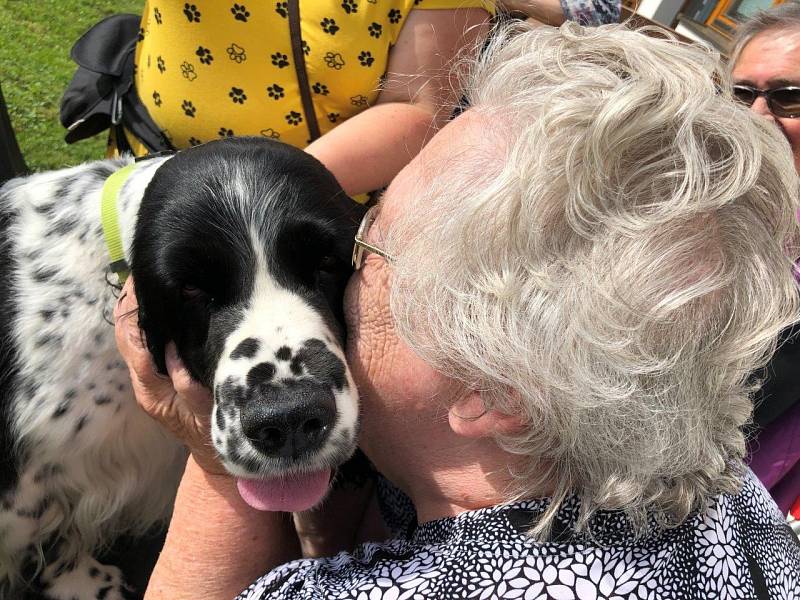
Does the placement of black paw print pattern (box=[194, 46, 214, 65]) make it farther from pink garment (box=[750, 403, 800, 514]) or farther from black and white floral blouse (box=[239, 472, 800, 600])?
pink garment (box=[750, 403, 800, 514])

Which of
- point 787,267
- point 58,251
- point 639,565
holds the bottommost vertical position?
point 58,251

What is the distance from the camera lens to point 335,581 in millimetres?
1075

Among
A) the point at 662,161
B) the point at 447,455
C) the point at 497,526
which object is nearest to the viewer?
the point at 662,161

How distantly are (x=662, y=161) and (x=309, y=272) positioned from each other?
69 cm

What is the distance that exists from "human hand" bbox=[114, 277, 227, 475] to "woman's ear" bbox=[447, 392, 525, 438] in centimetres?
53

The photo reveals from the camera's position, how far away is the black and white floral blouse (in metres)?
0.94

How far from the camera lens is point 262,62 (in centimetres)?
181

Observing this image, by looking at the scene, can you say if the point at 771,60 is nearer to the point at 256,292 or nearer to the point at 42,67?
the point at 256,292

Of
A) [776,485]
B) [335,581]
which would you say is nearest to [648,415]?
[335,581]

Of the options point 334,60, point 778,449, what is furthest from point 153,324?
point 778,449

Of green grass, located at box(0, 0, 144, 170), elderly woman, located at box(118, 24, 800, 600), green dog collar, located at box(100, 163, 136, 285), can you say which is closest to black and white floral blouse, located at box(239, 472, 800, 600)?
elderly woman, located at box(118, 24, 800, 600)

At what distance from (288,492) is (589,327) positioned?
0.67 m

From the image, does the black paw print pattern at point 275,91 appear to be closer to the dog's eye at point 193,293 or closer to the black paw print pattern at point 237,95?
the black paw print pattern at point 237,95

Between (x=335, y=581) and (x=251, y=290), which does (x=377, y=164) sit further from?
(x=335, y=581)
